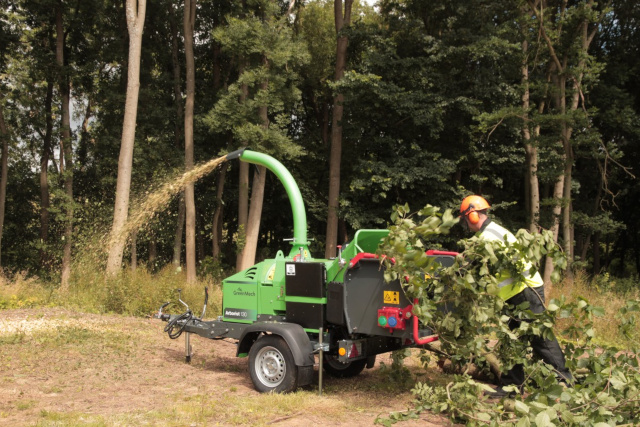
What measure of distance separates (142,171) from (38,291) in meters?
8.00

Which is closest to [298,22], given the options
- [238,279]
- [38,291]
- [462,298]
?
[38,291]

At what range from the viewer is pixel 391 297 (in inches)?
213

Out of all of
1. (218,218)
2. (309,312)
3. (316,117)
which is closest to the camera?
(309,312)

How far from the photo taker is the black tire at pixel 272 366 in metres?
5.87

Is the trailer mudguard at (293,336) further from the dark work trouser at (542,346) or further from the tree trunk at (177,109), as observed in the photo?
the tree trunk at (177,109)

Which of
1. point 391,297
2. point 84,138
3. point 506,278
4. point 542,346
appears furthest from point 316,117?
point 506,278

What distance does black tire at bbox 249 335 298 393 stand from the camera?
5871mm

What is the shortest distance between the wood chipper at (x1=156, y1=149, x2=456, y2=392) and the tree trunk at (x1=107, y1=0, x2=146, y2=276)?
778 centimetres

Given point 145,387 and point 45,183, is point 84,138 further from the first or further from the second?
point 145,387

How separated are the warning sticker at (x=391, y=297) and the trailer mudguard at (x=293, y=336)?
1058mm

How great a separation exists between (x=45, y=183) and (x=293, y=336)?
70.5 feet

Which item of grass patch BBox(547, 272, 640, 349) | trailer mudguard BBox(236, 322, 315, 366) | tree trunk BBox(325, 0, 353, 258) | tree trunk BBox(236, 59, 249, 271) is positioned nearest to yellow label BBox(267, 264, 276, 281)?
trailer mudguard BBox(236, 322, 315, 366)

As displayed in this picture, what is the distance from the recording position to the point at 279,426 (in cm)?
493

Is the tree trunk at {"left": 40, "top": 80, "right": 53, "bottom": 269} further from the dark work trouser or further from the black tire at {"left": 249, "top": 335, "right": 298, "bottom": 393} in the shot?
the dark work trouser
